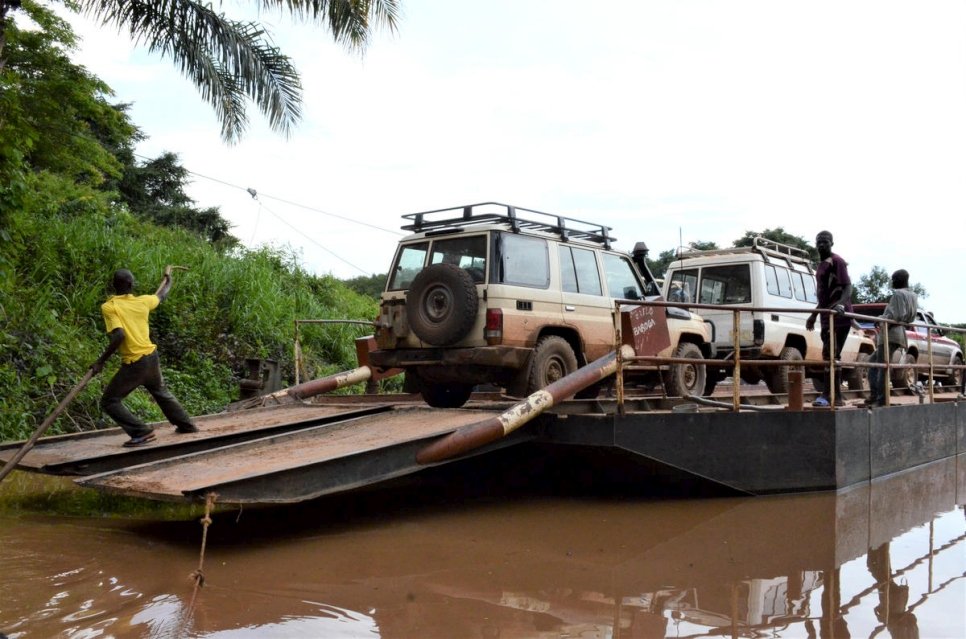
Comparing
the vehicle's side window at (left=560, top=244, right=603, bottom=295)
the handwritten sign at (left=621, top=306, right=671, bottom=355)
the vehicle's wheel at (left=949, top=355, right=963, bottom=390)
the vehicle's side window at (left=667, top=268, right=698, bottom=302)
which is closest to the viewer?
the handwritten sign at (left=621, top=306, right=671, bottom=355)

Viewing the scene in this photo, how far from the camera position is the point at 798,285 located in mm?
12508

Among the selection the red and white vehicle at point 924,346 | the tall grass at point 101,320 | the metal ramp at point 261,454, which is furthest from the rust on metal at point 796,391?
the red and white vehicle at point 924,346

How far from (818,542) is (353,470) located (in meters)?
3.56

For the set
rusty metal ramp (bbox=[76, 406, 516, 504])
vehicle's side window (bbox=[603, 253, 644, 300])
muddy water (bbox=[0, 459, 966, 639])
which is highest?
vehicle's side window (bbox=[603, 253, 644, 300])

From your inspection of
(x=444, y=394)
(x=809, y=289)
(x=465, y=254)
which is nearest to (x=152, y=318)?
(x=444, y=394)

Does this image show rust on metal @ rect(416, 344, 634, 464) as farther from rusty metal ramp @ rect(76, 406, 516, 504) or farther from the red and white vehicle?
the red and white vehicle

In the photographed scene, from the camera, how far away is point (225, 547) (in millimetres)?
5828

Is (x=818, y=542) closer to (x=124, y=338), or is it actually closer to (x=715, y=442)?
(x=715, y=442)

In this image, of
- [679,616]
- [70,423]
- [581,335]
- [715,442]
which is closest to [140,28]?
[70,423]

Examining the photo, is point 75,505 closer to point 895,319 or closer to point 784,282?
point 895,319

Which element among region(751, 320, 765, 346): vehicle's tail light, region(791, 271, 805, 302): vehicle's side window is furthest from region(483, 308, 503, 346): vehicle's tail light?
region(791, 271, 805, 302): vehicle's side window

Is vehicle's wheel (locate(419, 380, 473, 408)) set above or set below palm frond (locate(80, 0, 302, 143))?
below

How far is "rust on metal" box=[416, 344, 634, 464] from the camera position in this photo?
→ 6.45 metres

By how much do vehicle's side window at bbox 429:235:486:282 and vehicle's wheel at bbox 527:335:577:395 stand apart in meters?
0.90
